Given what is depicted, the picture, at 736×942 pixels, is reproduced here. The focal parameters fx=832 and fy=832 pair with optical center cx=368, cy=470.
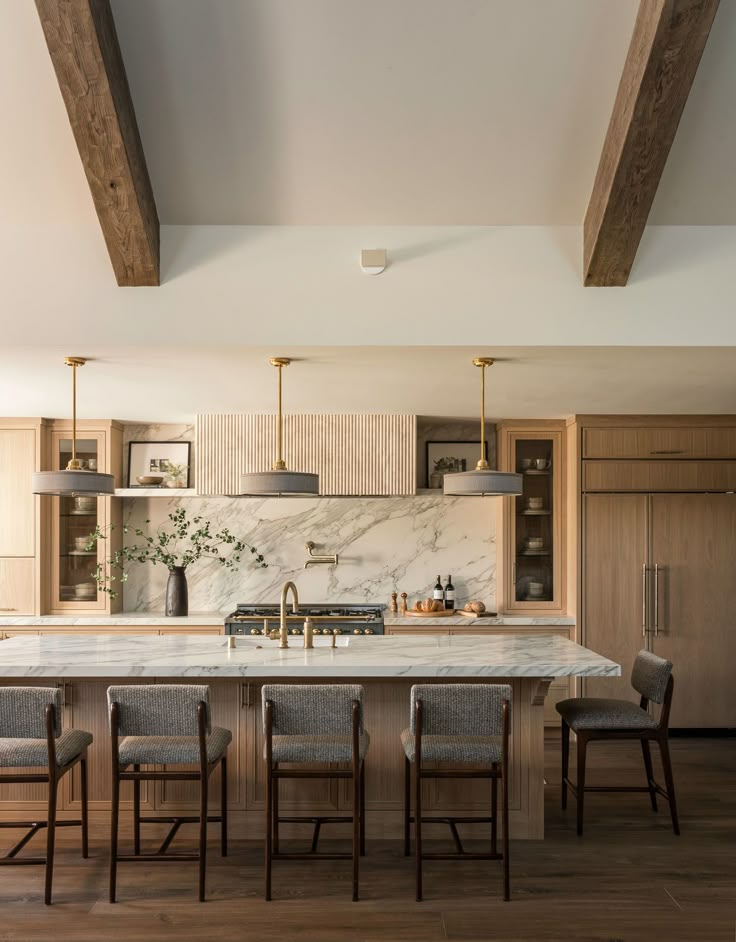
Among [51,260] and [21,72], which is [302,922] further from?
[21,72]

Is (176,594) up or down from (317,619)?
up

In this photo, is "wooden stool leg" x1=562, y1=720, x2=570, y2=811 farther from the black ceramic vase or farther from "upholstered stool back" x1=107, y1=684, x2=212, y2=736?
the black ceramic vase

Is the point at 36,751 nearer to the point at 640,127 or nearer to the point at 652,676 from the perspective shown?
the point at 652,676

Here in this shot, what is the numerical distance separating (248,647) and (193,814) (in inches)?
31.8

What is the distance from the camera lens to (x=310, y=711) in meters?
3.29

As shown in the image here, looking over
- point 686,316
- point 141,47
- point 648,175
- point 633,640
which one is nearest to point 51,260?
point 141,47

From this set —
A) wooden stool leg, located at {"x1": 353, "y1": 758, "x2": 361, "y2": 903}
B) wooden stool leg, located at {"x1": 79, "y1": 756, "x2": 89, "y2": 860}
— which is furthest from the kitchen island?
wooden stool leg, located at {"x1": 353, "y1": 758, "x2": 361, "y2": 903}

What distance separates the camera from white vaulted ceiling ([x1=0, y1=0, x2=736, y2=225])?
3.01m

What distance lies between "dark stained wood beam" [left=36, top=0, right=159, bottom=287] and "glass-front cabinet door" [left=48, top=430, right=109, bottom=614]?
2.73 meters

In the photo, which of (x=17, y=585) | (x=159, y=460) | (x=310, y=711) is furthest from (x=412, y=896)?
(x=159, y=460)

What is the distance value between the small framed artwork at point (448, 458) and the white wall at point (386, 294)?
8.97 feet

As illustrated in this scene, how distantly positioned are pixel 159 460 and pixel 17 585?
4.48ft

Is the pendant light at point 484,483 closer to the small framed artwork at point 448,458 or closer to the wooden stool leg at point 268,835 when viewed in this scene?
the wooden stool leg at point 268,835

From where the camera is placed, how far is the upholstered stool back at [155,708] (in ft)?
10.8
